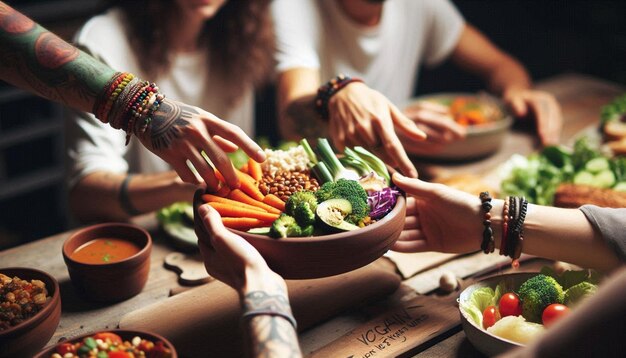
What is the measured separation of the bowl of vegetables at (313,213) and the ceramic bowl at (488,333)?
0.25 m

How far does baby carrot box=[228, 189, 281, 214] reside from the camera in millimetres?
1466

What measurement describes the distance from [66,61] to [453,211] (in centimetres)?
114

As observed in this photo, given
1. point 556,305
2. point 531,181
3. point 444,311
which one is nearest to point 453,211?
point 444,311

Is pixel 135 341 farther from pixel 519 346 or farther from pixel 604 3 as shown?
pixel 604 3

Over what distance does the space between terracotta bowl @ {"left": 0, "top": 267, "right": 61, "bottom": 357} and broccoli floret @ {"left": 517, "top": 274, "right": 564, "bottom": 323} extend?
43.8 inches

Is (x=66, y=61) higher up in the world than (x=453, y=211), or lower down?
higher up

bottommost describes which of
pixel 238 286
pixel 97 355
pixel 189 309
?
pixel 189 309

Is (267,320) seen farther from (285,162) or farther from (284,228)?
(285,162)

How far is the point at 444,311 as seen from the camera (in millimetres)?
1605

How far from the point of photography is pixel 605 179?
2199 millimetres

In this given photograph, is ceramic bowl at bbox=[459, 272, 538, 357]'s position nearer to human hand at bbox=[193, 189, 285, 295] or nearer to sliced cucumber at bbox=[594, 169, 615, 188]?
human hand at bbox=[193, 189, 285, 295]

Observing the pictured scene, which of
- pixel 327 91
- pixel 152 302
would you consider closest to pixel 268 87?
pixel 327 91

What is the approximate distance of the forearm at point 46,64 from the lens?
1.55 m

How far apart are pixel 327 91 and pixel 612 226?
1.08 meters
